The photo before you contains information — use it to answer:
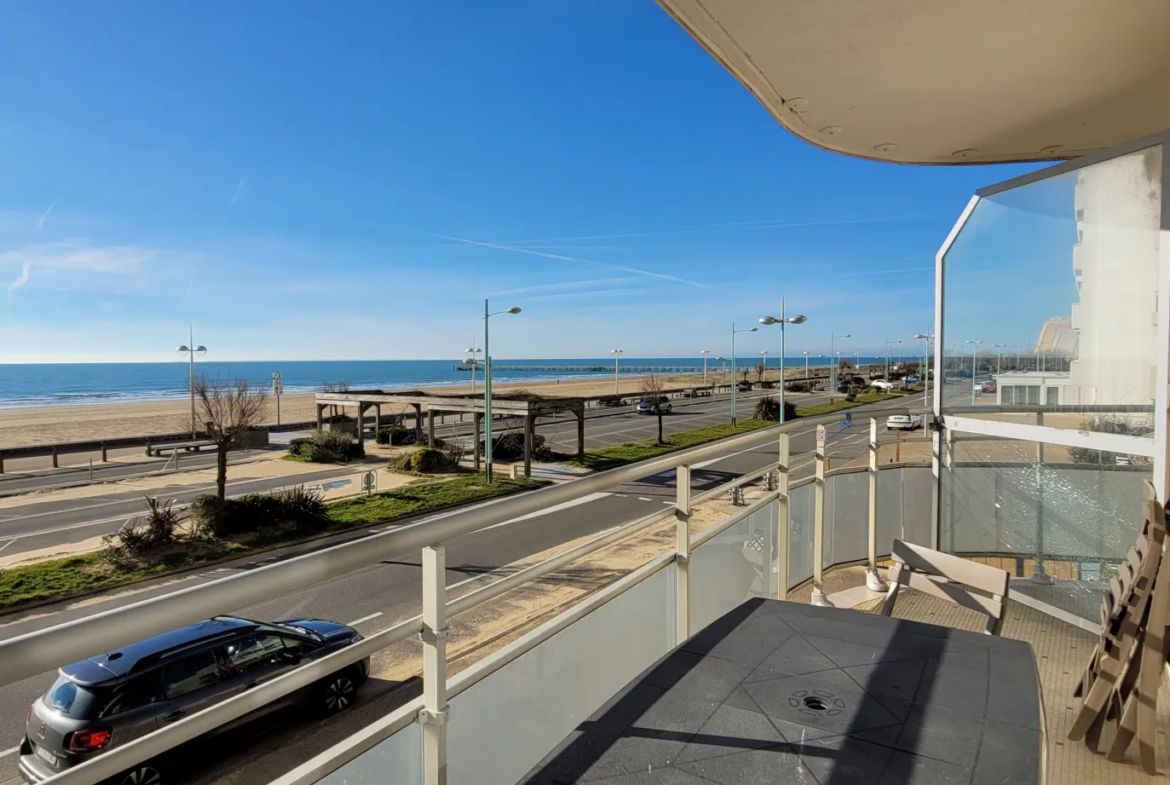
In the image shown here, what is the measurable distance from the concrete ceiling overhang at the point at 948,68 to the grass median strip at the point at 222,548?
45.1ft

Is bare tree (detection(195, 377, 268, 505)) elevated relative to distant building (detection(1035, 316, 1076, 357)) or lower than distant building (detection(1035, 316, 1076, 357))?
lower

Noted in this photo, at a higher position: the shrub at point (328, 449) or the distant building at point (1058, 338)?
the distant building at point (1058, 338)

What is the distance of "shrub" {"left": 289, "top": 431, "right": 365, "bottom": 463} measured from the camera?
2853 cm

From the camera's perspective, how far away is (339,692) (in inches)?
276

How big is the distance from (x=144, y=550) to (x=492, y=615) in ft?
29.3

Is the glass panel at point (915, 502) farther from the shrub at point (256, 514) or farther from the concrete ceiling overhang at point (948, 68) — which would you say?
the shrub at point (256, 514)

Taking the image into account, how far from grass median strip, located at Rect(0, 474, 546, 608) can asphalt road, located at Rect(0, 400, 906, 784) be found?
663mm

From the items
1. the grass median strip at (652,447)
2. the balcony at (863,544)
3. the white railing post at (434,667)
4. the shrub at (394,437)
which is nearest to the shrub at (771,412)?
the grass median strip at (652,447)

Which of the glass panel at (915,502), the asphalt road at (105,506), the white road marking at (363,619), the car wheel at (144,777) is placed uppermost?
the glass panel at (915,502)

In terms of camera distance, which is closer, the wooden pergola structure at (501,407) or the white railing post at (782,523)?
the white railing post at (782,523)

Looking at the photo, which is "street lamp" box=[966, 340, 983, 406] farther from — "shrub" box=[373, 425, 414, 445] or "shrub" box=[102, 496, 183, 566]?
"shrub" box=[373, 425, 414, 445]

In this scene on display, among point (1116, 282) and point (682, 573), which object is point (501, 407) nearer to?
point (1116, 282)

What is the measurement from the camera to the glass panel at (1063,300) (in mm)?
3711

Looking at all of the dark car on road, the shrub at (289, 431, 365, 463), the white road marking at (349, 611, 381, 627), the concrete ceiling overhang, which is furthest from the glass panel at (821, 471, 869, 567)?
the shrub at (289, 431, 365, 463)
